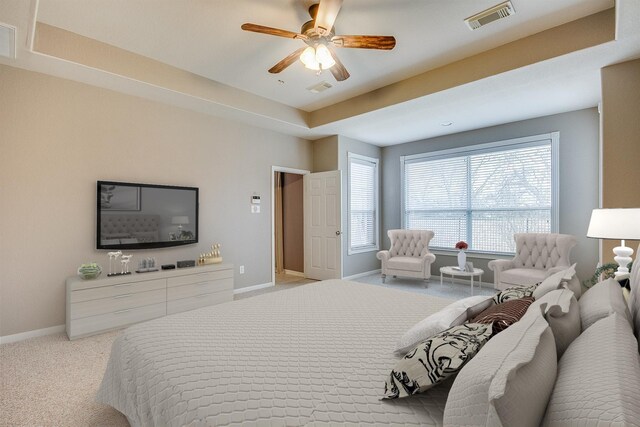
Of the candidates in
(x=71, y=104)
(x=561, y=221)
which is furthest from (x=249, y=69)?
(x=561, y=221)

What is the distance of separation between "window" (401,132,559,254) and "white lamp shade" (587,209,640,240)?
9.11ft

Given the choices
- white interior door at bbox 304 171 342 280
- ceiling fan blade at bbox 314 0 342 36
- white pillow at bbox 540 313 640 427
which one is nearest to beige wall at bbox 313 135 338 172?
white interior door at bbox 304 171 342 280

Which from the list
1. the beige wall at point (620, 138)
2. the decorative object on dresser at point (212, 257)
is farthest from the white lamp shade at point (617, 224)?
the decorative object on dresser at point (212, 257)

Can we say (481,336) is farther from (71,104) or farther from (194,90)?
(71,104)

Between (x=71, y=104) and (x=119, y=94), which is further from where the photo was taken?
(x=119, y=94)

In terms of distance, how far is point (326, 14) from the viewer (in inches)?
90.5

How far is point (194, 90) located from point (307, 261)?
11.2 ft

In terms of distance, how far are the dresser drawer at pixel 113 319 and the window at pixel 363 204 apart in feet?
11.3

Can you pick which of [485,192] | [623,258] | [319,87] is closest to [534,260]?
→ [485,192]

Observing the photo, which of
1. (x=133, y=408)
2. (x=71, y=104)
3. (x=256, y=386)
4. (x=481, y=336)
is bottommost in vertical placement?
(x=133, y=408)

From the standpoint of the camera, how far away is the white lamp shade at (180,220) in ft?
12.9

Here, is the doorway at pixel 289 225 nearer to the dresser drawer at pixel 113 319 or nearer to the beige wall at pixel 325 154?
the beige wall at pixel 325 154

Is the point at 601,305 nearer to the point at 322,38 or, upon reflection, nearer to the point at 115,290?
the point at 322,38

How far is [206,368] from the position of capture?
3.99 feet
